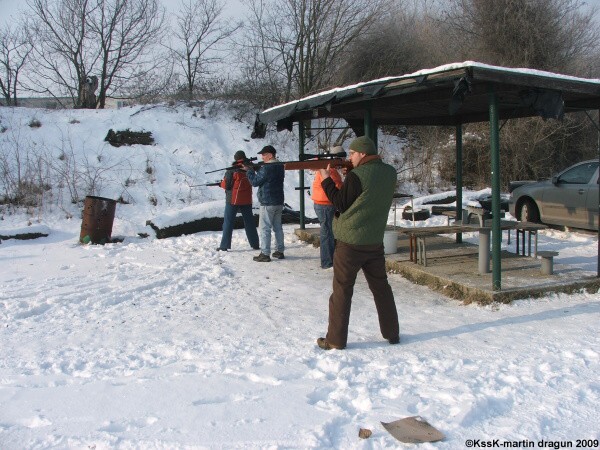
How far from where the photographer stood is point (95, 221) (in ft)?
32.9

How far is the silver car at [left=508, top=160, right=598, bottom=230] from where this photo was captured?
412 inches

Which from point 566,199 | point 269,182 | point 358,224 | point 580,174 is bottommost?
point 358,224

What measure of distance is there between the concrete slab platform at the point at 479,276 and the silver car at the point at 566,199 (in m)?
3.03

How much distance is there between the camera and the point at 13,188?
1337 cm

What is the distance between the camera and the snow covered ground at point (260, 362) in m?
3.37

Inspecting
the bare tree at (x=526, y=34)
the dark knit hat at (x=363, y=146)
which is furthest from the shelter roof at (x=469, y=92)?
the bare tree at (x=526, y=34)

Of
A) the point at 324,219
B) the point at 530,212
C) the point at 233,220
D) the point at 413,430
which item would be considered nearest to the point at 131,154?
the point at 233,220

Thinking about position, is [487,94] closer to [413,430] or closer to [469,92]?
[469,92]

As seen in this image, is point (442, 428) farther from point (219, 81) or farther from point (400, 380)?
point (219, 81)

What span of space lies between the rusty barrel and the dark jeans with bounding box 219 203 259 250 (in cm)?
228

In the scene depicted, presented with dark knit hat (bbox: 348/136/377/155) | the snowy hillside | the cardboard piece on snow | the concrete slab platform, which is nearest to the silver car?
the concrete slab platform

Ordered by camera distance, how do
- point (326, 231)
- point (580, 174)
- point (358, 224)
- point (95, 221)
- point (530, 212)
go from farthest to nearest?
1. point (530, 212)
2. point (580, 174)
3. point (95, 221)
4. point (326, 231)
5. point (358, 224)

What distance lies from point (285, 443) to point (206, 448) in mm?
443

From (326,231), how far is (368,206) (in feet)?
10.9
